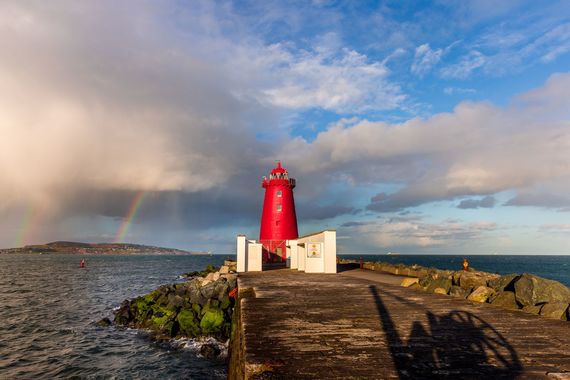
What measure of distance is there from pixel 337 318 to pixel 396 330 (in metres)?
1.49

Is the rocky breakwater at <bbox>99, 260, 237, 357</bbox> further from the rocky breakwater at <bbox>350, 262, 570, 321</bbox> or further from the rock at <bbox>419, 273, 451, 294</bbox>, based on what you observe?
the rocky breakwater at <bbox>350, 262, 570, 321</bbox>

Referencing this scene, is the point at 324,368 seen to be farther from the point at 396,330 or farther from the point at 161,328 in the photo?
the point at 161,328

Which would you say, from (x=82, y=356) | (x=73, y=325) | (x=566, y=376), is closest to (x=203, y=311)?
(x=82, y=356)

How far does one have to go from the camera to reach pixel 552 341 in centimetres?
656

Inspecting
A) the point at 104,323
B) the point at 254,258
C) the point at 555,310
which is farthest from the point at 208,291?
the point at 555,310

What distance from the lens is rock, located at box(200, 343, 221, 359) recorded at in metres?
15.5

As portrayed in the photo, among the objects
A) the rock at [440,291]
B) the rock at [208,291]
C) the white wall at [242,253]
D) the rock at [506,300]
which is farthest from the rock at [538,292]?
the white wall at [242,253]

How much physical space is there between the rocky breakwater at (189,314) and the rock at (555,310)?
12197 millimetres

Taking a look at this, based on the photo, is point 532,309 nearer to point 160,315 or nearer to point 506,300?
point 506,300

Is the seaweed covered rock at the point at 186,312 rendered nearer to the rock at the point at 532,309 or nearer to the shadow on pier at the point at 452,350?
the shadow on pier at the point at 452,350

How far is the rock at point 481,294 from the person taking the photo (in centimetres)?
1098

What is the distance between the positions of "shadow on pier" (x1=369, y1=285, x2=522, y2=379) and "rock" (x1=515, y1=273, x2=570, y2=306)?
89.4 inches

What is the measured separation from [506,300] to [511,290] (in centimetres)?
64

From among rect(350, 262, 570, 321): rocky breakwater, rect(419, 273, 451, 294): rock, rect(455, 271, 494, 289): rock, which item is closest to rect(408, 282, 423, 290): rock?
rect(350, 262, 570, 321): rocky breakwater
